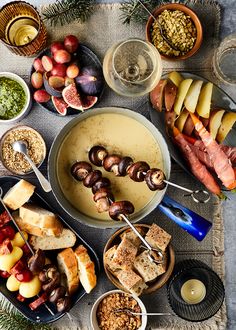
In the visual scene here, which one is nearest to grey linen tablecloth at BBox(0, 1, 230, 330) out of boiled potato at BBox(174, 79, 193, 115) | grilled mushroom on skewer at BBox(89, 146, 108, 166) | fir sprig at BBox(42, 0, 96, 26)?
fir sprig at BBox(42, 0, 96, 26)

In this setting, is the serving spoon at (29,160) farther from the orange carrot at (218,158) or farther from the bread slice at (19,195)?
the orange carrot at (218,158)

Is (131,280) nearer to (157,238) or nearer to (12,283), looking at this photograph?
(157,238)

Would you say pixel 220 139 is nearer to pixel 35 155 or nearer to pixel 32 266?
pixel 35 155

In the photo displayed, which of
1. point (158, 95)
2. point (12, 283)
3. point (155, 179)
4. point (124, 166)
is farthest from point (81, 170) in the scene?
point (12, 283)

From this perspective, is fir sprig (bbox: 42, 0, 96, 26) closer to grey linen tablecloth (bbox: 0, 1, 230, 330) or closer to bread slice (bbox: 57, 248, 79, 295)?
grey linen tablecloth (bbox: 0, 1, 230, 330)

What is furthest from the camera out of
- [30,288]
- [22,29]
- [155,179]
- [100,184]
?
[22,29]

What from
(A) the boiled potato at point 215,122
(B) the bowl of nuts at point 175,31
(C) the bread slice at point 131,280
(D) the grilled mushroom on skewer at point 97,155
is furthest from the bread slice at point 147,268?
(B) the bowl of nuts at point 175,31
